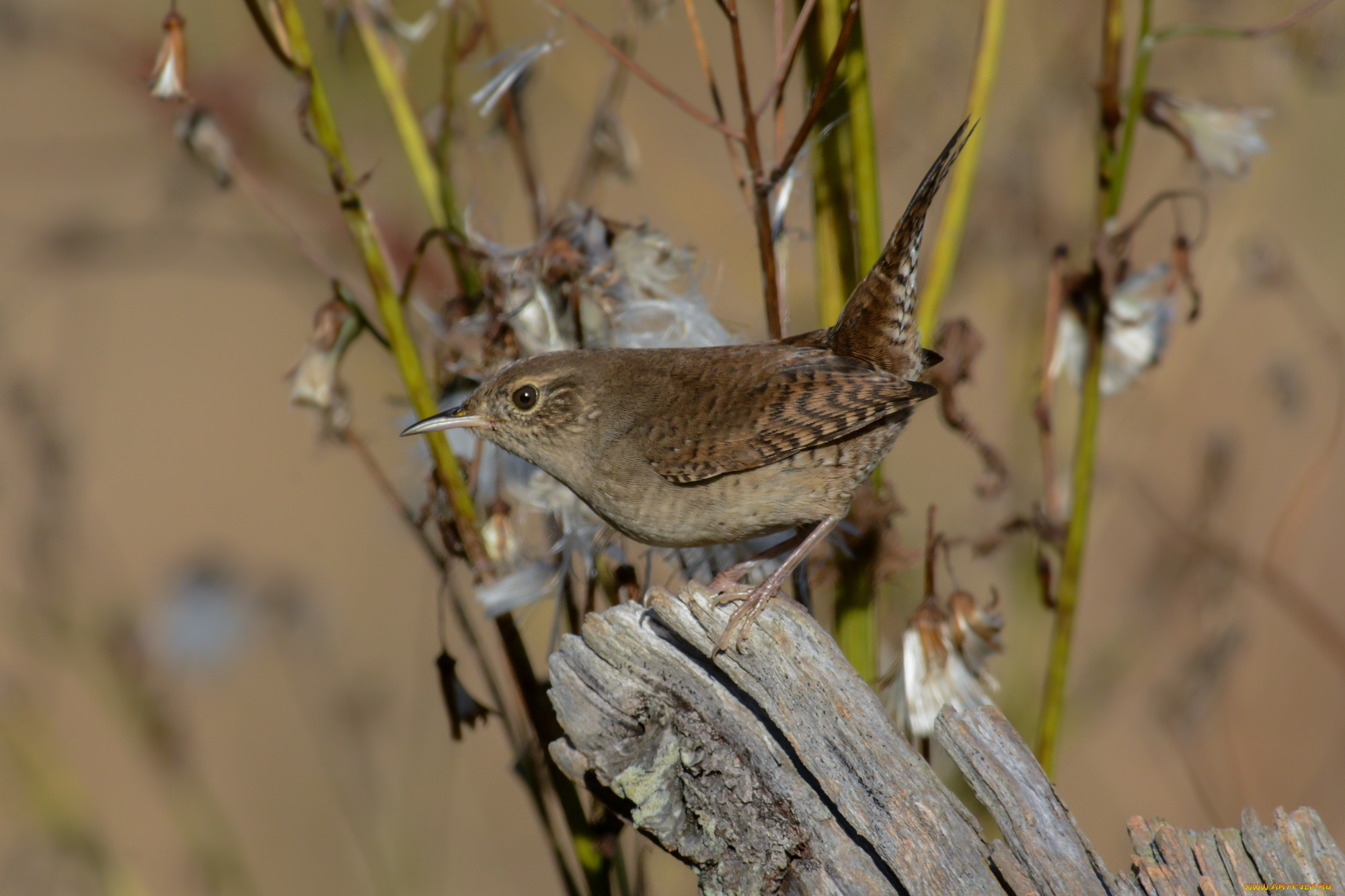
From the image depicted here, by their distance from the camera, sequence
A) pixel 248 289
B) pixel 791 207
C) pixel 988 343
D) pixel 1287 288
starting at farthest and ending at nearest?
pixel 248 289
pixel 988 343
pixel 1287 288
pixel 791 207

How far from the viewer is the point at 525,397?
2186 mm

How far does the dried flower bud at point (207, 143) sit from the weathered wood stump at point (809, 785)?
122cm

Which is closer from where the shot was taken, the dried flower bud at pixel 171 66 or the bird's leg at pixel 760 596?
the bird's leg at pixel 760 596

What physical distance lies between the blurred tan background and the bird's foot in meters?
0.82

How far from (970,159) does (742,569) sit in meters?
1.02

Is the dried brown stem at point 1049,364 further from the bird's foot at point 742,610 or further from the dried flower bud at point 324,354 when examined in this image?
the dried flower bud at point 324,354

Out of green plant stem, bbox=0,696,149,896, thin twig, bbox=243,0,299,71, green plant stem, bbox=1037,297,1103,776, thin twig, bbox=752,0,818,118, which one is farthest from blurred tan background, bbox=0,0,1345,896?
green plant stem, bbox=1037,297,1103,776

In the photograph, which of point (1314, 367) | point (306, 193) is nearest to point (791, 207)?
point (306, 193)

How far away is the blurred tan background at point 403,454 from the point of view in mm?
3064

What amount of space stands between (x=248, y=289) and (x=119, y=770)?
3354mm

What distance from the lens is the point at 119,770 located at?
483cm

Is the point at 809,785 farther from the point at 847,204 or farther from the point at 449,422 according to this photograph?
the point at 847,204

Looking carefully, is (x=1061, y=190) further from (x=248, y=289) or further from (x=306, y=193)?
(x=248, y=289)

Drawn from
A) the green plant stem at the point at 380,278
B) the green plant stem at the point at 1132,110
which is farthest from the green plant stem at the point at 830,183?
the green plant stem at the point at 380,278
